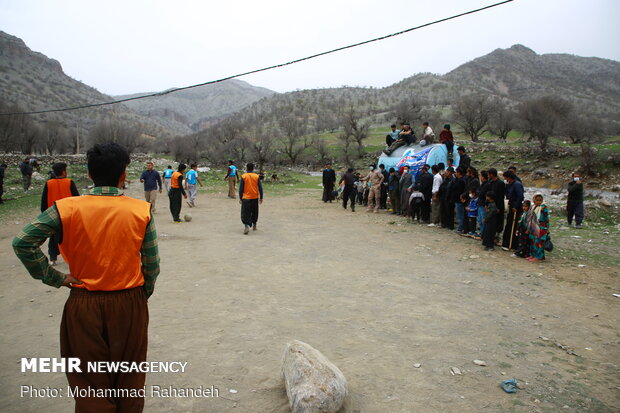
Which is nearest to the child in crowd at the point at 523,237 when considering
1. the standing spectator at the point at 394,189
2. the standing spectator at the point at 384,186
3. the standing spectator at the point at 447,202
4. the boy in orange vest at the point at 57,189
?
the standing spectator at the point at 447,202

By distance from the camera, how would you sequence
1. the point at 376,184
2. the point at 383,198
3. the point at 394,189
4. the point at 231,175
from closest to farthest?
the point at 394,189 → the point at 376,184 → the point at 383,198 → the point at 231,175

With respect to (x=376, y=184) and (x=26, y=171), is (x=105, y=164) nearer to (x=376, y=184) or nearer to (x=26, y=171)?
(x=376, y=184)

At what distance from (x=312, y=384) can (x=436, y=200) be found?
9874 mm

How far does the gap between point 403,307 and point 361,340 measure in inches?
49.5

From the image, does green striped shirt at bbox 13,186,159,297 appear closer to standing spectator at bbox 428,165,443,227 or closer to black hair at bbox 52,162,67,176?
black hair at bbox 52,162,67,176

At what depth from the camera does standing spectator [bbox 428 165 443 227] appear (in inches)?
468

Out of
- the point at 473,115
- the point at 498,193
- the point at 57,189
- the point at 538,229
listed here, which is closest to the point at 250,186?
the point at 57,189

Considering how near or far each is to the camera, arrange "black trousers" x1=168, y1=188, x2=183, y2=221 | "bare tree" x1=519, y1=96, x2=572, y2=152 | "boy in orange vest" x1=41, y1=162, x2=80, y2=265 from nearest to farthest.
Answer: "boy in orange vest" x1=41, y1=162, x2=80, y2=265 < "black trousers" x1=168, y1=188, x2=183, y2=221 < "bare tree" x1=519, y1=96, x2=572, y2=152

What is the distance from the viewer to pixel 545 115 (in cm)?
3625

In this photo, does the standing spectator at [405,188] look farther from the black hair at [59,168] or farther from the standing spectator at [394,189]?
the black hair at [59,168]

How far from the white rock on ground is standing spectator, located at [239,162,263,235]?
23.8ft

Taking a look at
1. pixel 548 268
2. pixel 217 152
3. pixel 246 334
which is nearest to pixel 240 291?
pixel 246 334

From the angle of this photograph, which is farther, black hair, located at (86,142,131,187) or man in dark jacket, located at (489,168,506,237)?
man in dark jacket, located at (489,168,506,237)

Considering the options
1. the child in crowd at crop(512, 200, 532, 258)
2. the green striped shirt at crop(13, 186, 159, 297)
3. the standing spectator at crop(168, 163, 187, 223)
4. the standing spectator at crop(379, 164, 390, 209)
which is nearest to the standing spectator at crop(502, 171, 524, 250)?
the child in crowd at crop(512, 200, 532, 258)
